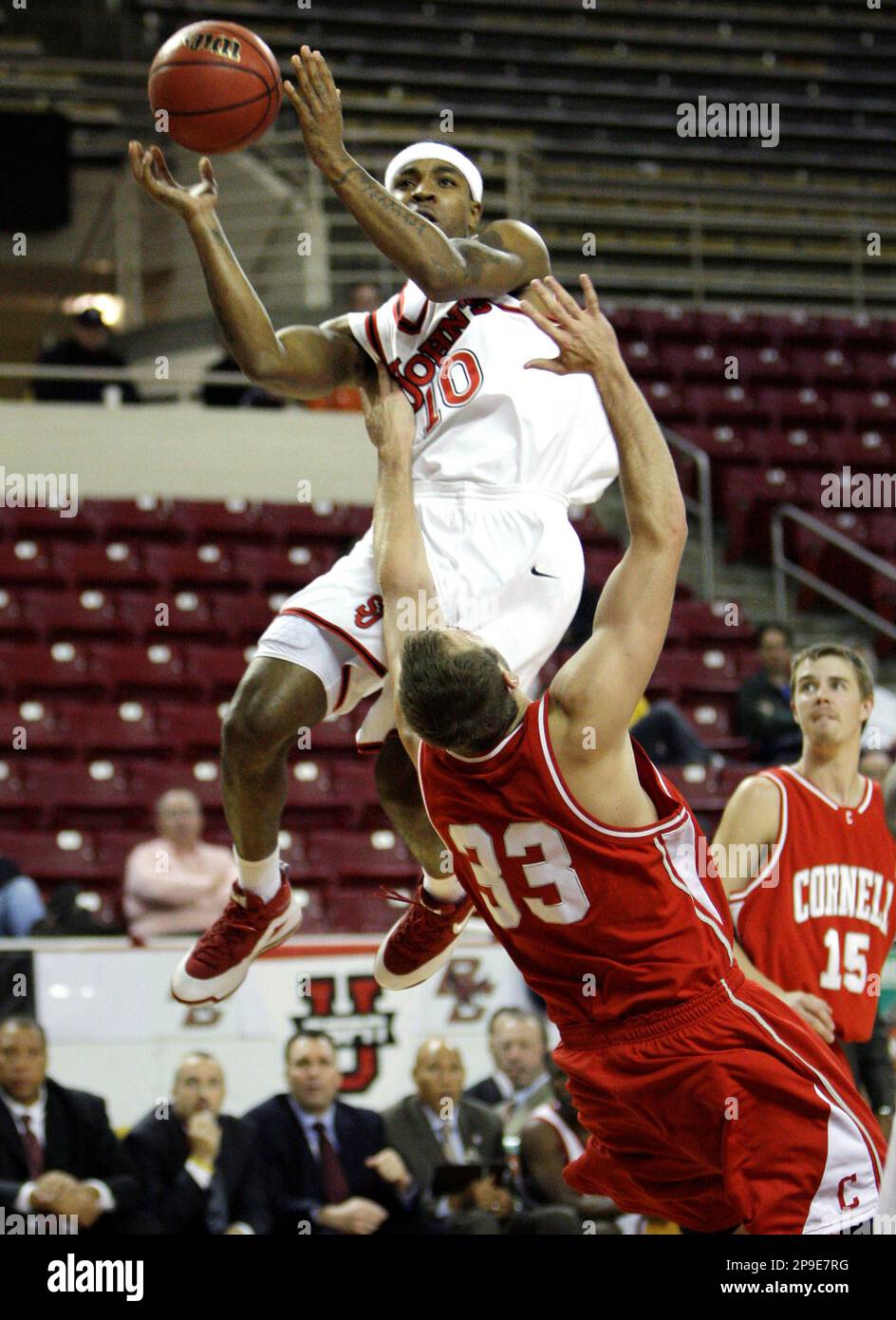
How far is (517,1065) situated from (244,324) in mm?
3681

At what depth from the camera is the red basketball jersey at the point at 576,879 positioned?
12.1 feet

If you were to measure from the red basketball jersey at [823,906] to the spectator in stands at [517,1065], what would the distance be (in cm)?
184

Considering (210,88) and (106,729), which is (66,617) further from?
(210,88)

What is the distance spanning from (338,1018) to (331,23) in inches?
447

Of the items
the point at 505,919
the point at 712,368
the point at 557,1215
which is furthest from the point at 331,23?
the point at 505,919

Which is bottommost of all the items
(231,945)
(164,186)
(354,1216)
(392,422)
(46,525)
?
(354,1216)

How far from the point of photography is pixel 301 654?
4.30 metres

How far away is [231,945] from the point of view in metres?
4.49

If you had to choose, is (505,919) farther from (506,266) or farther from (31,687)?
(31,687)

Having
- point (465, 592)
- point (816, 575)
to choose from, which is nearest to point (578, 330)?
point (465, 592)

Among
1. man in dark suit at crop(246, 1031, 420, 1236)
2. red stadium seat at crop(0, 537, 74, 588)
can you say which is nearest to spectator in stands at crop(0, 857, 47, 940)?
man in dark suit at crop(246, 1031, 420, 1236)

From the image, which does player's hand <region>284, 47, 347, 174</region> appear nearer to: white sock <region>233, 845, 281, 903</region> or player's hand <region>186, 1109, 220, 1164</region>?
white sock <region>233, 845, 281, 903</region>

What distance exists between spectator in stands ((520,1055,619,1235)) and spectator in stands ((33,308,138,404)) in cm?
698

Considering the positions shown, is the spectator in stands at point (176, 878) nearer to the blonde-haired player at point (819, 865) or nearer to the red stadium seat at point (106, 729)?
the red stadium seat at point (106, 729)
